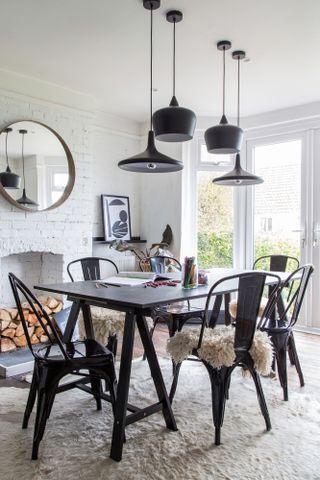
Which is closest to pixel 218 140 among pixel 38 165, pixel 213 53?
pixel 213 53

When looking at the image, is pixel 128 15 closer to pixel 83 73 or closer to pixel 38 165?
pixel 83 73

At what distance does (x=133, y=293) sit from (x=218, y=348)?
529mm

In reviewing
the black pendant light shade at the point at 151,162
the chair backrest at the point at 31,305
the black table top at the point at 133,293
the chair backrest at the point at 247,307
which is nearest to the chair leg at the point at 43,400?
the chair backrest at the point at 31,305

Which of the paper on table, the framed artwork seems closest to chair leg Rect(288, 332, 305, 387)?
the paper on table

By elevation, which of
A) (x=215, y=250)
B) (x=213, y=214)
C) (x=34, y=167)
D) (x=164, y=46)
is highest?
(x=164, y=46)

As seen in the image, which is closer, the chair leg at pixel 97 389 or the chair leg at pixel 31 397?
the chair leg at pixel 31 397

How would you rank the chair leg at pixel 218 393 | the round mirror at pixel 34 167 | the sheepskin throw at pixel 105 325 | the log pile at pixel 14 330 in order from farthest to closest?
the round mirror at pixel 34 167 < the log pile at pixel 14 330 < the sheepskin throw at pixel 105 325 < the chair leg at pixel 218 393

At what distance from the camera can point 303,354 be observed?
370 centimetres

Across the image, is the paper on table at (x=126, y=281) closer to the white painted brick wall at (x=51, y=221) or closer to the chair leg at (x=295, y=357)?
the chair leg at (x=295, y=357)

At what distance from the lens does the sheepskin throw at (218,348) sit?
6.98ft

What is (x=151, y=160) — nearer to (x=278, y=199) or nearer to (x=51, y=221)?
(x=51, y=221)

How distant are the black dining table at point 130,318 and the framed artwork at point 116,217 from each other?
2424 mm

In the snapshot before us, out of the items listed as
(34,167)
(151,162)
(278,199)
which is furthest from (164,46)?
(278,199)

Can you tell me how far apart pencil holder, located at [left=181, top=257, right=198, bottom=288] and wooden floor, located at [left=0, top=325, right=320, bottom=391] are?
116cm
